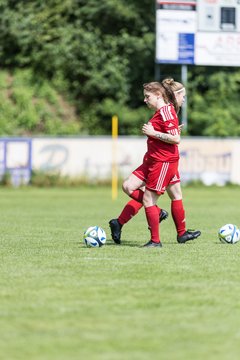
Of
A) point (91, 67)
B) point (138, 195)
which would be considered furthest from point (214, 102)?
point (138, 195)

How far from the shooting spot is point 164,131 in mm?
9781

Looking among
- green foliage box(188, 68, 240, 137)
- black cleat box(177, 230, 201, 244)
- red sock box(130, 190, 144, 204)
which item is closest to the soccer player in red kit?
red sock box(130, 190, 144, 204)

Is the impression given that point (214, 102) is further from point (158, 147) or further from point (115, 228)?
point (158, 147)

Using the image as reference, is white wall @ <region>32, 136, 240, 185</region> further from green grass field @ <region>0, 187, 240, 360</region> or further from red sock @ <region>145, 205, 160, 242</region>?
red sock @ <region>145, 205, 160, 242</region>

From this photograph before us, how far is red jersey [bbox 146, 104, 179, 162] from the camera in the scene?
9748 millimetres

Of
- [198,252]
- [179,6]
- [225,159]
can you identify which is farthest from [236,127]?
[198,252]

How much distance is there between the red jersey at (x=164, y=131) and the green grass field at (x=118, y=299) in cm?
92

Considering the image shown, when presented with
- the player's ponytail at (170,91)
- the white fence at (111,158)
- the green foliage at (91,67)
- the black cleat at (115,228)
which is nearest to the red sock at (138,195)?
the black cleat at (115,228)

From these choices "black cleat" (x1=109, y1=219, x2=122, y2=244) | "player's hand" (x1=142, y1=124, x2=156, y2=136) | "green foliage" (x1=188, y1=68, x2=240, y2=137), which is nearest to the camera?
"player's hand" (x1=142, y1=124, x2=156, y2=136)

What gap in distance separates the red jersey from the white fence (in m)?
19.2

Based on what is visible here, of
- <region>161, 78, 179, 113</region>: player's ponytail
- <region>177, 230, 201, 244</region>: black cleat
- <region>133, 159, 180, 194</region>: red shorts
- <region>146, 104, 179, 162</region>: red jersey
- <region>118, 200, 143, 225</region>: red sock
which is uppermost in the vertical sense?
<region>161, 78, 179, 113</region>: player's ponytail

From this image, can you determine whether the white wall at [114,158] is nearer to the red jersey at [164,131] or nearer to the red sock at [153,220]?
the red jersey at [164,131]

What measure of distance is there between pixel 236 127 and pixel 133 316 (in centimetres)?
2743

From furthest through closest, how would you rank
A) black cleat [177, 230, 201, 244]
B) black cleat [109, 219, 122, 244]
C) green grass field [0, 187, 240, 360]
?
black cleat [177, 230, 201, 244], black cleat [109, 219, 122, 244], green grass field [0, 187, 240, 360]
